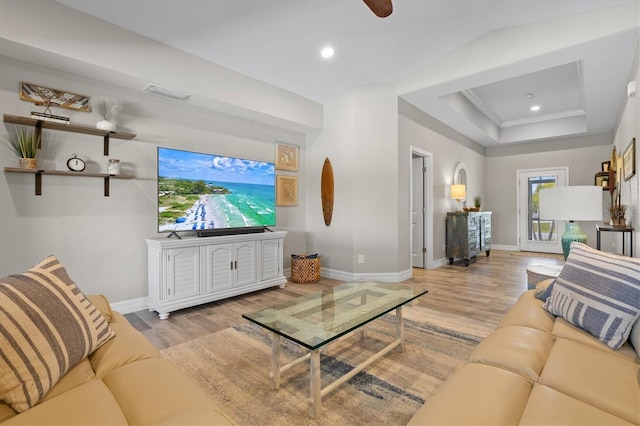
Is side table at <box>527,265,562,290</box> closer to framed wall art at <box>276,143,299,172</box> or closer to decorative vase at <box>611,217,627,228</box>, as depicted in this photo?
decorative vase at <box>611,217,627,228</box>

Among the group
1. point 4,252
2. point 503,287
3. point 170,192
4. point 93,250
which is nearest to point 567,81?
point 503,287

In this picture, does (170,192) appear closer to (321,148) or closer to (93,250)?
(93,250)

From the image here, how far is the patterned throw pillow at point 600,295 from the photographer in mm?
1331

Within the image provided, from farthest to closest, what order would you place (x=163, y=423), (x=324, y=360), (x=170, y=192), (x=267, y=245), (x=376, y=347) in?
(x=267, y=245) → (x=170, y=192) → (x=376, y=347) → (x=324, y=360) → (x=163, y=423)

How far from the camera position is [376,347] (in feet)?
7.36

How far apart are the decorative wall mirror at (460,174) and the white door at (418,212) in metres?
1.12

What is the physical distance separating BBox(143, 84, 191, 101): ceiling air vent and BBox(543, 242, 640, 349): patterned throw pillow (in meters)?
3.54

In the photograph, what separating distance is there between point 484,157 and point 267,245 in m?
6.17

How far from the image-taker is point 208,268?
3.23 meters

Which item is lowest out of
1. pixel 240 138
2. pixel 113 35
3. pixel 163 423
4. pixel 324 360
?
pixel 324 360

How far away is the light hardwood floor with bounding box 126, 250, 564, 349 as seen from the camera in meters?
2.68

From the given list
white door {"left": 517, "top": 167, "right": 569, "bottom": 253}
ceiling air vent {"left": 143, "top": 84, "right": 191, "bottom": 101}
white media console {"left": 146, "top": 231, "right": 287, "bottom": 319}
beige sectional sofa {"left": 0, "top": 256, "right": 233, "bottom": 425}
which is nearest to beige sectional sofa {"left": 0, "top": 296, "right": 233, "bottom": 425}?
beige sectional sofa {"left": 0, "top": 256, "right": 233, "bottom": 425}

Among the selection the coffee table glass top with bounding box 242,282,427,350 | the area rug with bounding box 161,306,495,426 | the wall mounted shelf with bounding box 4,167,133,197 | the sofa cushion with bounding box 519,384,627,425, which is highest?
the wall mounted shelf with bounding box 4,167,133,197

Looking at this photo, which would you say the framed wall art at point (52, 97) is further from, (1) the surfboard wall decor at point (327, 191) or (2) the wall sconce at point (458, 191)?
(2) the wall sconce at point (458, 191)
